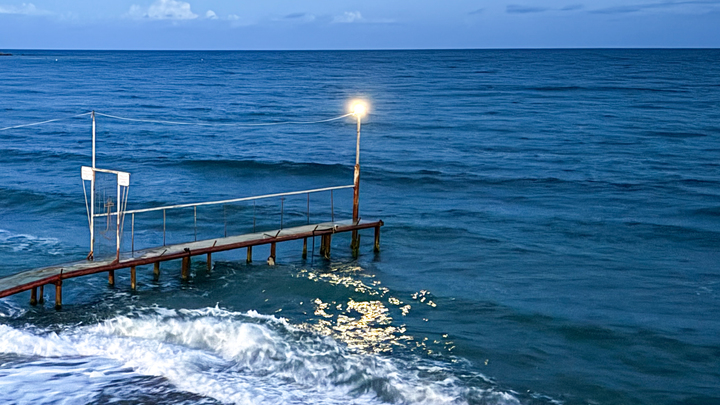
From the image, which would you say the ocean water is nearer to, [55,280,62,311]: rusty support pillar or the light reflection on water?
the light reflection on water

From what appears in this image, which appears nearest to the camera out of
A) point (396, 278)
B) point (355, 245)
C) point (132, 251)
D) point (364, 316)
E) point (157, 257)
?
point (364, 316)

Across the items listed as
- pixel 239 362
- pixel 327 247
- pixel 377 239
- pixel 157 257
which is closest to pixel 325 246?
pixel 327 247

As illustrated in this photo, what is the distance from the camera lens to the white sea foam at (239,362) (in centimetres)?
1577

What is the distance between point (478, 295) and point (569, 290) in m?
3.14

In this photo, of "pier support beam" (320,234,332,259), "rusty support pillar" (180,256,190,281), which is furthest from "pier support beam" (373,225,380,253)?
"rusty support pillar" (180,256,190,281)

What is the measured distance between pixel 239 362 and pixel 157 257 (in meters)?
5.57

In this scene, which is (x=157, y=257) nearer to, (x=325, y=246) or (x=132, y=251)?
(x=132, y=251)

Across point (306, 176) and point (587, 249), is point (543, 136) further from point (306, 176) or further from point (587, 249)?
point (587, 249)

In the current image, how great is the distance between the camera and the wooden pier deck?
63.8 ft

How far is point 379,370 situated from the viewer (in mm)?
16953

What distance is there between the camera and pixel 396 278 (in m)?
24.5

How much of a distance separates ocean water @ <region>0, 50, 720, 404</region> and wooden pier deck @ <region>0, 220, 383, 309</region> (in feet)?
2.25

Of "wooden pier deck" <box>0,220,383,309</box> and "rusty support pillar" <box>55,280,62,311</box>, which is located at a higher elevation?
"wooden pier deck" <box>0,220,383,309</box>

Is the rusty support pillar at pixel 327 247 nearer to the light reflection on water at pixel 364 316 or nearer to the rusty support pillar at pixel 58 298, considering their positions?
the light reflection on water at pixel 364 316
